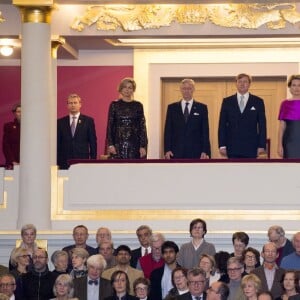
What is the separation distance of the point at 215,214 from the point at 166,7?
3.24m

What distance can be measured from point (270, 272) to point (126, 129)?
4.50 meters

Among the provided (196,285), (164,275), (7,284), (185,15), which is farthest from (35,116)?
(196,285)

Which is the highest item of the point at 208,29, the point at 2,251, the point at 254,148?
the point at 208,29

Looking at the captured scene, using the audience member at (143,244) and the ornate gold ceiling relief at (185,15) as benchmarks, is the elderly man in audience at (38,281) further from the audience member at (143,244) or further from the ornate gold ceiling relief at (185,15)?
the ornate gold ceiling relief at (185,15)

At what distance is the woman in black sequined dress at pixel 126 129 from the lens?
18.2 m

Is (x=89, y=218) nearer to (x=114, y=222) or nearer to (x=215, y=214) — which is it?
(x=114, y=222)

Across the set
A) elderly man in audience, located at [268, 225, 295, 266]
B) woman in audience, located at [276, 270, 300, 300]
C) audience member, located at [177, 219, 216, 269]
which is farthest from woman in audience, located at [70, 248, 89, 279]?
woman in audience, located at [276, 270, 300, 300]

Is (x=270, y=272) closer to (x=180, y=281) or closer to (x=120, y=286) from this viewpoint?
(x=180, y=281)

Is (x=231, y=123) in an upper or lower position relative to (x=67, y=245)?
upper

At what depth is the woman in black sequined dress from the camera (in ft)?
59.7

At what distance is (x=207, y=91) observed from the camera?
22.8 m

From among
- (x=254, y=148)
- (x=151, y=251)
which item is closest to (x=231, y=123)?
(x=254, y=148)

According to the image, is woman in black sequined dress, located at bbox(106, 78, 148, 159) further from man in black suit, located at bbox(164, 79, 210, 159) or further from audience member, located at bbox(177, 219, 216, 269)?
audience member, located at bbox(177, 219, 216, 269)

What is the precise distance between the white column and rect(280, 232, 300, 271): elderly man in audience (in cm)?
437
